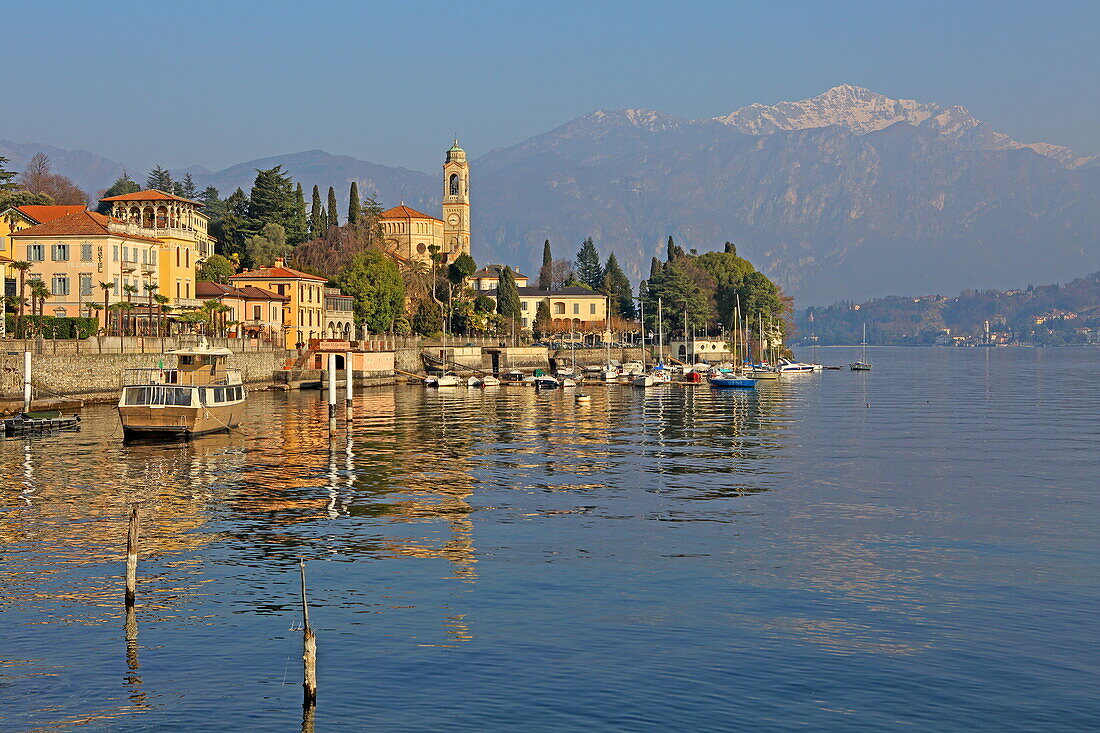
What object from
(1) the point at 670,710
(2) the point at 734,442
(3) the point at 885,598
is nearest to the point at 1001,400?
(2) the point at 734,442

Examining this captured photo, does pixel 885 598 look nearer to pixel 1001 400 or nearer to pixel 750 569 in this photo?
pixel 750 569

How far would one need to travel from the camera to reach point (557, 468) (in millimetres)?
62344

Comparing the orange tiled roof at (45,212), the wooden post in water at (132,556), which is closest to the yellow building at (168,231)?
the orange tiled roof at (45,212)

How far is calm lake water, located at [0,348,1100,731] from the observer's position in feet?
82.4

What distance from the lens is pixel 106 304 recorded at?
108625mm

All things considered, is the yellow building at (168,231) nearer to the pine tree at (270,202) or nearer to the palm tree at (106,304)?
the palm tree at (106,304)

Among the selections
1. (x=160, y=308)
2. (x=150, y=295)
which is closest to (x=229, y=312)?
(x=160, y=308)

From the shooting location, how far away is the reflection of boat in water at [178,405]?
70125 mm

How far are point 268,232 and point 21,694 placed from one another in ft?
508

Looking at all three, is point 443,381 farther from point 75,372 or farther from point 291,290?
point 75,372

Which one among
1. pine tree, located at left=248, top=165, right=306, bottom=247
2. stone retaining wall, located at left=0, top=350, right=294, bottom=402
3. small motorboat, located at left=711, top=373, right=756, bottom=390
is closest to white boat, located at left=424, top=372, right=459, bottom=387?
small motorboat, located at left=711, top=373, right=756, bottom=390

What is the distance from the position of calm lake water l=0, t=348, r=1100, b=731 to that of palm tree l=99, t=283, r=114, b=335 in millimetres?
41095

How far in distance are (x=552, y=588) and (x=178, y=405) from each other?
4298cm

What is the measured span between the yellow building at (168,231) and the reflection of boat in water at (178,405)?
48.7 m
